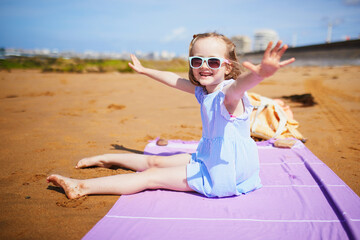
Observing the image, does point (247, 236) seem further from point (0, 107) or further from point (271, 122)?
point (0, 107)

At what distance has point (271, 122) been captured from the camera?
3789 millimetres

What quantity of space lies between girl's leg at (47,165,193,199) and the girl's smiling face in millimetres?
771

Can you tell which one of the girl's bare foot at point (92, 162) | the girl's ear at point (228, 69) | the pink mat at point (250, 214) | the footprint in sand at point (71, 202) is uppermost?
the girl's ear at point (228, 69)

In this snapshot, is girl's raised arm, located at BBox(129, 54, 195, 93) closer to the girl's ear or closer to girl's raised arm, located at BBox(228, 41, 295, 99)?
the girl's ear

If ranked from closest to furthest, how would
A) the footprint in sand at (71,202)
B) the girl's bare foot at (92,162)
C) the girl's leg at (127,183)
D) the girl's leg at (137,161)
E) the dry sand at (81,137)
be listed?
the dry sand at (81,137)
the footprint in sand at (71,202)
the girl's leg at (127,183)
the girl's leg at (137,161)
the girl's bare foot at (92,162)

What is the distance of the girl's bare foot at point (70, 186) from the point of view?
201cm

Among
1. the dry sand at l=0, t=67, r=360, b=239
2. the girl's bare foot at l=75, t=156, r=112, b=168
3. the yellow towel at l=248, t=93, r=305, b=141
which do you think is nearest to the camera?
the dry sand at l=0, t=67, r=360, b=239

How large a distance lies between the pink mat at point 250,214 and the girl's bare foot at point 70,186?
1.10 ft

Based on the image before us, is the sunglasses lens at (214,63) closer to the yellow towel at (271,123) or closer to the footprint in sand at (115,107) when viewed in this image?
the yellow towel at (271,123)

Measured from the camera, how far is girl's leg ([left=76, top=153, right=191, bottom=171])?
2.39 meters

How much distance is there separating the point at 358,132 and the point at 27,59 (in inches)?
658

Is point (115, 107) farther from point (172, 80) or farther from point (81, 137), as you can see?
point (172, 80)

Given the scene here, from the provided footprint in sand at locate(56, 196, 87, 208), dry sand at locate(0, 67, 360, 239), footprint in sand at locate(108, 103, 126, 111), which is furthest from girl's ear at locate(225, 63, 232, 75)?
footprint in sand at locate(108, 103, 126, 111)

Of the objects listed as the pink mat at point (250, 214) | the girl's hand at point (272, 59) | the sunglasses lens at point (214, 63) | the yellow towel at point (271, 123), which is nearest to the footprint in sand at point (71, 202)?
the pink mat at point (250, 214)
